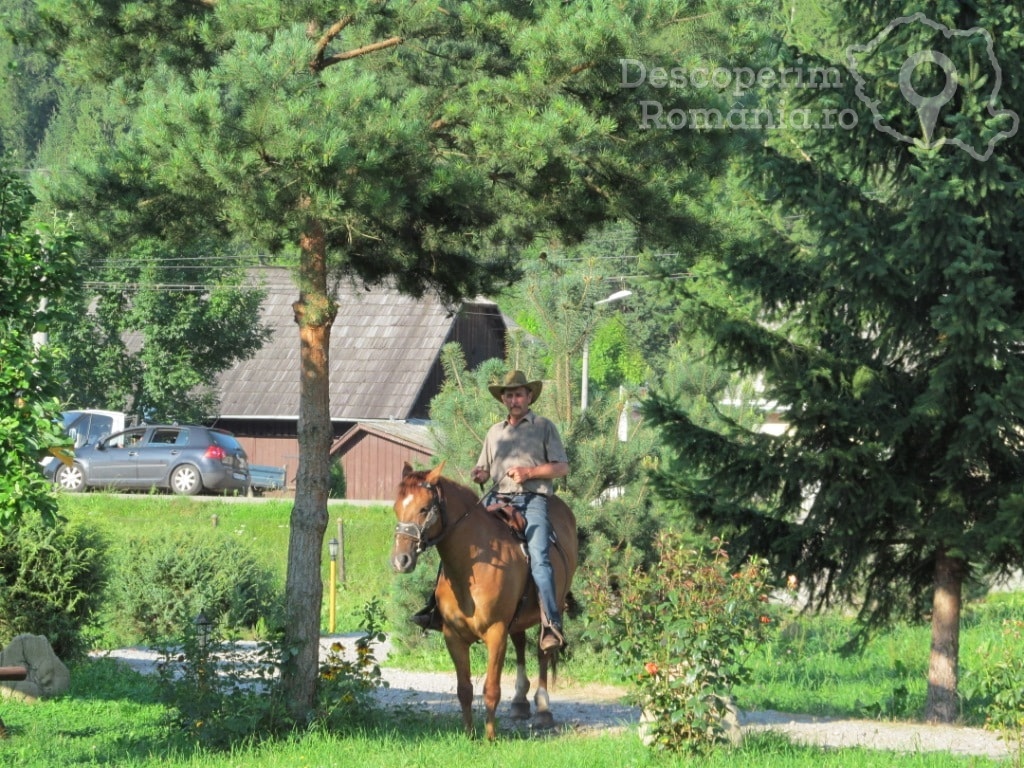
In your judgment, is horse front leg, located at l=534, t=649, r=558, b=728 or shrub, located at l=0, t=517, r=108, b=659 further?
shrub, located at l=0, t=517, r=108, b=659

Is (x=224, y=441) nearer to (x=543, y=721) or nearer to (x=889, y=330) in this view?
(x=543, y=721)

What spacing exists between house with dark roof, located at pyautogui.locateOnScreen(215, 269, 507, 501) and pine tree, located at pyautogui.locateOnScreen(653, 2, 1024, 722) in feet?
98.3

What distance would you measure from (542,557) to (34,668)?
4954 mm

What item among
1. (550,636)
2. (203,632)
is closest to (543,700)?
(550,636)

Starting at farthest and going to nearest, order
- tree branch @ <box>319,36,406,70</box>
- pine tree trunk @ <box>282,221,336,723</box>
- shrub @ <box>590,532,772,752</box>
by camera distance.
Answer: pine tree trunk @ <box>282,221,336,723</box> → tree branch @ <box>319,36,406,70</box> → shrub @ <box>590,532,772,752</box>

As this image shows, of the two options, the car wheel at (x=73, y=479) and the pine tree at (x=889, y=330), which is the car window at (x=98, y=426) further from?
the pine tree at (x=889, y=330)

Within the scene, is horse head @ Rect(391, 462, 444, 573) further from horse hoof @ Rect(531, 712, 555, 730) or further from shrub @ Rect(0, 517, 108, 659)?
shrub @ Rect(0, 517, 108, 659)

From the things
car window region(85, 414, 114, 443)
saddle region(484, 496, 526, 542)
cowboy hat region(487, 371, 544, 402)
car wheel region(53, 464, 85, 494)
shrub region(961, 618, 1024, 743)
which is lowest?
shrub region(961, 618, 1024, 743)

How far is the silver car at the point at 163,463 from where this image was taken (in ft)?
118

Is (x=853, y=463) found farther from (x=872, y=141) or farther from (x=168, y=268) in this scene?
(x=168, y=268)

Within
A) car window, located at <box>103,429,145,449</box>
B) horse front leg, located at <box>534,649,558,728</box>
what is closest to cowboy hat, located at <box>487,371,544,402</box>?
horse front leg, located at <box>534,649,558,728</box>

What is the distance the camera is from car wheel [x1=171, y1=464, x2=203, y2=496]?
36.0 meters

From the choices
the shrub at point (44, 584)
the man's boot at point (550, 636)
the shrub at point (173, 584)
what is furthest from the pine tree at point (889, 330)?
the shrub at point (173, 584)

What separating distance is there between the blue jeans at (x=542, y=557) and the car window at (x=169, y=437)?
26724mm
